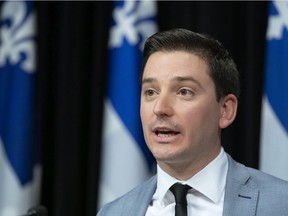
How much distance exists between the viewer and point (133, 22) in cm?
230

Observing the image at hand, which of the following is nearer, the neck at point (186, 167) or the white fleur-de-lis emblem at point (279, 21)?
the neck at point (186, 167)

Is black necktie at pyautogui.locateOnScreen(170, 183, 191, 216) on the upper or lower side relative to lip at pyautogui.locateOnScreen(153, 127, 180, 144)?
lower

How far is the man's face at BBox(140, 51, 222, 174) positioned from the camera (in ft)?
4.71

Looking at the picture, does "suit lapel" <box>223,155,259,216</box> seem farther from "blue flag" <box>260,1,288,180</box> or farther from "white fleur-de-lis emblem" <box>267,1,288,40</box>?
"white fleur-de-lis emblem" <box>267,1,288,40</box>

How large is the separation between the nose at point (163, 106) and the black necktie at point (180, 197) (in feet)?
0.64

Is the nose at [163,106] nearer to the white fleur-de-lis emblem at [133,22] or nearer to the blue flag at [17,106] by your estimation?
the white fleur-de-lis emblem at [133,22]

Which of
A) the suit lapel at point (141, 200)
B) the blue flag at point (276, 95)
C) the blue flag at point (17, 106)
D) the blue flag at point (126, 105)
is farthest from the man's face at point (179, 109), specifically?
the blue flag at point (17, 106)

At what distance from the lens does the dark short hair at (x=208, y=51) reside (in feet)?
4.95

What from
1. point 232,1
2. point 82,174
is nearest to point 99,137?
point 82,174

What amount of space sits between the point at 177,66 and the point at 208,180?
298 millimetres

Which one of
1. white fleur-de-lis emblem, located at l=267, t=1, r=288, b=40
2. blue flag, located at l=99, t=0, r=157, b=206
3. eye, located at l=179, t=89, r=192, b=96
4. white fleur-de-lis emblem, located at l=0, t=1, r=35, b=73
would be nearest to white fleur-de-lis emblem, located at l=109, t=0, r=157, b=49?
blue flag, located at l=99, t=0, r=157, b=206

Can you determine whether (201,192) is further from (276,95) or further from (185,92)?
(276,95)

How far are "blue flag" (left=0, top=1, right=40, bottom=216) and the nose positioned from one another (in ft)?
3.42

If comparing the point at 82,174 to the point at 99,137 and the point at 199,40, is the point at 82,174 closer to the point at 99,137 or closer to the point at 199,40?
the point at 99,137
